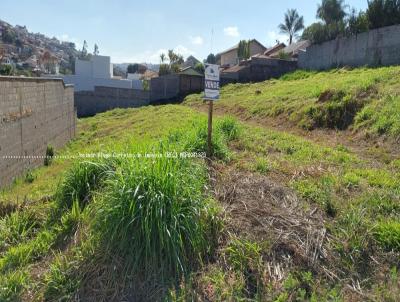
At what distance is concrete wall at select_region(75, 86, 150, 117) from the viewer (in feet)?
91.0

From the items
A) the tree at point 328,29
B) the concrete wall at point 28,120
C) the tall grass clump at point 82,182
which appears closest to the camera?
the tall grass clump at point 82,182

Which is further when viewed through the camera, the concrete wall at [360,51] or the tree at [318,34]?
the tree at [318,34]

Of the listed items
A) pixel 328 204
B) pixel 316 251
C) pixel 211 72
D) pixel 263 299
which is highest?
pixel 211 72

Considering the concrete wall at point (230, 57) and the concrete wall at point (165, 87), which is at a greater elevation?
the concrete wall at point (230, 57)

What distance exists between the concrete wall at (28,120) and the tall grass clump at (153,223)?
5.32 m

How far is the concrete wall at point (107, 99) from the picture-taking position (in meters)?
27.8

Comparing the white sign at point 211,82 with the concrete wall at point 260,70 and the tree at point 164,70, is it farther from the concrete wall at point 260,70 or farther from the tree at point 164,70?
the tree at point 164,70

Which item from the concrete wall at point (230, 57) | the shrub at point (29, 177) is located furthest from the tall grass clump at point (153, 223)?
the concrete wall at point (230, 57)

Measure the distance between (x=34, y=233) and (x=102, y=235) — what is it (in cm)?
116

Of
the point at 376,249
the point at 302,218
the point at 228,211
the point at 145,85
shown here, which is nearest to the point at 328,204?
the point at 302,218

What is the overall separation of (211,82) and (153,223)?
2.28 meters

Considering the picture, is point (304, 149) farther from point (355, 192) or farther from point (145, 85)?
point (145, 85)

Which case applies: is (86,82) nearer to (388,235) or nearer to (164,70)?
(164,70)

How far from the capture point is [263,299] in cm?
260
